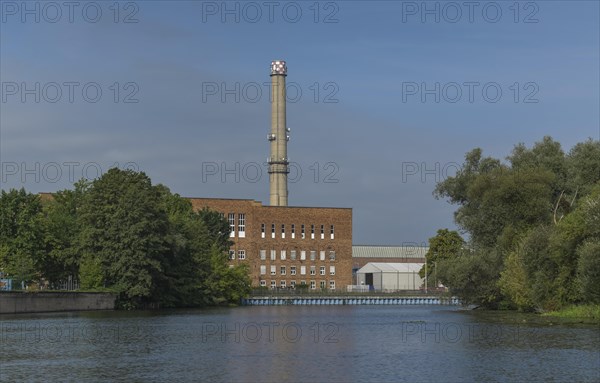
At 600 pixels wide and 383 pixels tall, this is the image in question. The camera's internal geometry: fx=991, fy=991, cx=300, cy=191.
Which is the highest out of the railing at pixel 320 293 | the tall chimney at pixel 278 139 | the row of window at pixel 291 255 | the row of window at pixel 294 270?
the tall chimney at pixel 278 139

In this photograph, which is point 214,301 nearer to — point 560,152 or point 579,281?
point 560,152

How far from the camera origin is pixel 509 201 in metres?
82.8

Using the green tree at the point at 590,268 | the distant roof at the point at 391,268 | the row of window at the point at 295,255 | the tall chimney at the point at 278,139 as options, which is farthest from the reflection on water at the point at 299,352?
the distant roof at the point at 391,268

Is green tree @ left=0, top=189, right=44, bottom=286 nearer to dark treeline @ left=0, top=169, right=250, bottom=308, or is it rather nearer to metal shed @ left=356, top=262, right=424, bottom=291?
dark treeline @ left=0, top=169, right=250, bottom=308

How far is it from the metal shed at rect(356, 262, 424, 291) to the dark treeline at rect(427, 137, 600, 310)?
83.0 meters

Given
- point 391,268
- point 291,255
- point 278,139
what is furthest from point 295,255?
point 391,268

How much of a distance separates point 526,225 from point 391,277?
98.0 m

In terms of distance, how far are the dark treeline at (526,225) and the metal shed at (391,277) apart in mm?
82973

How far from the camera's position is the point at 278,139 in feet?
544

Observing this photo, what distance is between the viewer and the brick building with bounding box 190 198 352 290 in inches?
6334

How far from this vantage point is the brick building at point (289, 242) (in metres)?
161

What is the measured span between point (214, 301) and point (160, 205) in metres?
21.0

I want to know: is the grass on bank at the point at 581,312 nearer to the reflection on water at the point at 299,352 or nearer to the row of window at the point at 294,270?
the reflection on water at the point at 299,352

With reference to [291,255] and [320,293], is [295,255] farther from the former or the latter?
[320,293]
